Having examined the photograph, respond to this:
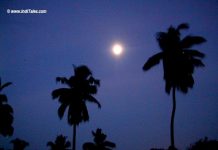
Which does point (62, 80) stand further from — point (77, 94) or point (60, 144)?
point (60, 144)

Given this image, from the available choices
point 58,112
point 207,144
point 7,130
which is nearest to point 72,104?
point 58,112

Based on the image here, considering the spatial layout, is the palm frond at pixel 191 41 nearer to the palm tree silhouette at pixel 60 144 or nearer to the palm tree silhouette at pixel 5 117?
the palm tree silhouette at pixel 5 117

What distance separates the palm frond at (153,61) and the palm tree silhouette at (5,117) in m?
19.6

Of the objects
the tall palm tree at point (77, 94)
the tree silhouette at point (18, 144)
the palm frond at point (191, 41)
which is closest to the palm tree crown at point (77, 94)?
the tall palm tree at point (77, 94)

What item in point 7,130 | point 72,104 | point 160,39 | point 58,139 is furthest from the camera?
point 58,139

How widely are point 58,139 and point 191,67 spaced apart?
128 feet

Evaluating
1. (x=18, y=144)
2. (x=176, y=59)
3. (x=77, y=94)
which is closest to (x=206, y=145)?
(x=176, y=59)

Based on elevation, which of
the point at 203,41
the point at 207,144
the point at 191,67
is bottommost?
the point at 207,144

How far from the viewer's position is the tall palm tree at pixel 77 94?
33875 mm

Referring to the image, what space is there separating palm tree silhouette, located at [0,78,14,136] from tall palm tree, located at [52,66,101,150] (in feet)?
25.4

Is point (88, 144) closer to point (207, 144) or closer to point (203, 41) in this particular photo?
point (207, 144)

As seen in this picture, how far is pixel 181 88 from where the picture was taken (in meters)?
27.2

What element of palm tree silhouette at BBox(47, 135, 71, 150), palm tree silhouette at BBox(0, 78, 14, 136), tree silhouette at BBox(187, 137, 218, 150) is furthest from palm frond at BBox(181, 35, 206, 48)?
palm tree silhouette at BBox(47, 135, 71, 150)

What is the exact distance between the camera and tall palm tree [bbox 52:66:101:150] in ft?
111
